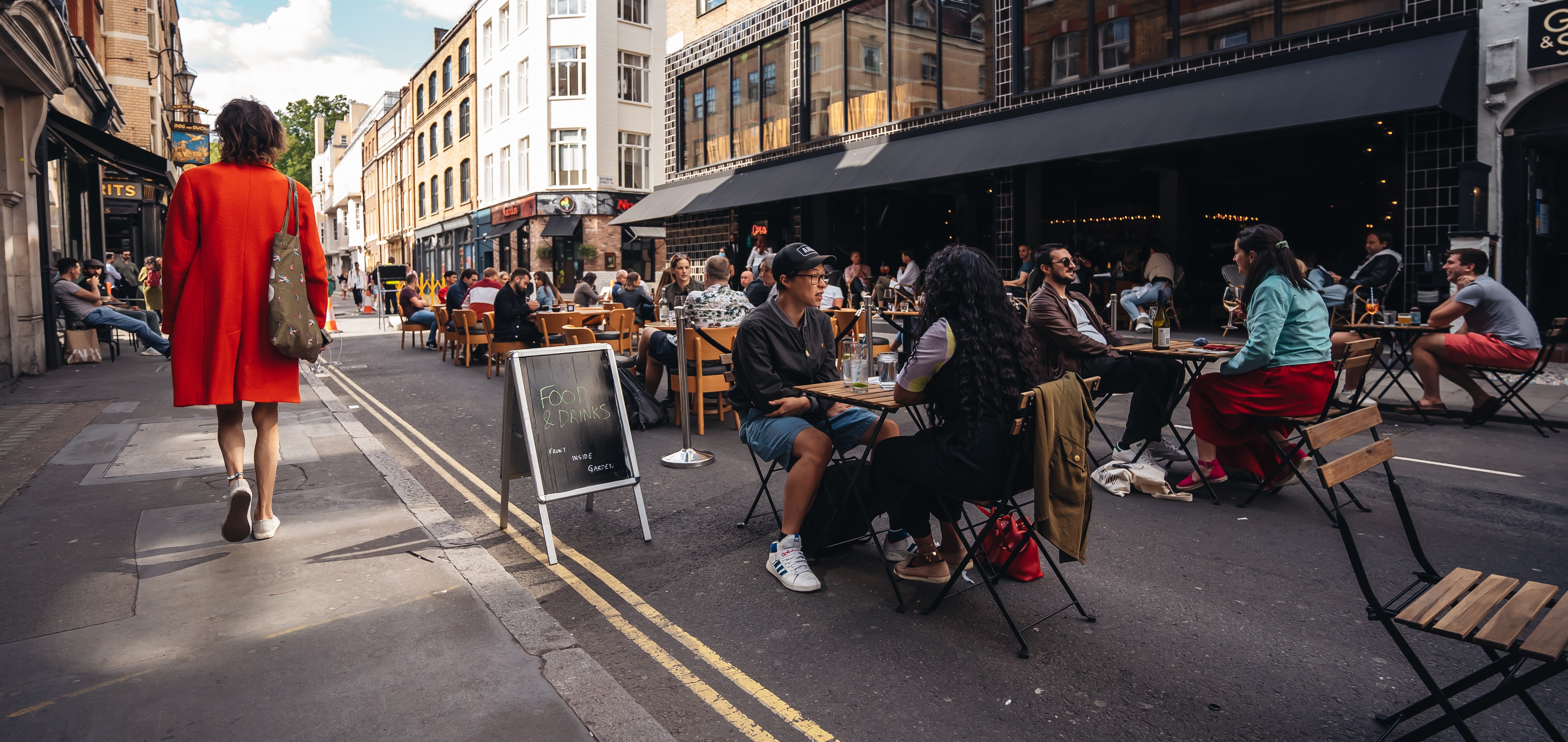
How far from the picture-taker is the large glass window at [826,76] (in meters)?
19.7

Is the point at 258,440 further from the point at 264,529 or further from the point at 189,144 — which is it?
the point at 189,144

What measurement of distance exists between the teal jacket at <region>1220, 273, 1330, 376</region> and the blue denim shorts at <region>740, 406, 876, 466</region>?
2.47 meters

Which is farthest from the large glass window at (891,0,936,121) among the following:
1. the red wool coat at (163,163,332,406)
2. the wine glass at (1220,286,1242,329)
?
the red wool coat at (163,163,332,406)

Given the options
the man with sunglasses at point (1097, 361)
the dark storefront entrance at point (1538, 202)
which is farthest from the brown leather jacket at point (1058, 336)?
the dark storefront entrance at point (1538, 202)

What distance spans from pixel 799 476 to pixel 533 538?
171 cm

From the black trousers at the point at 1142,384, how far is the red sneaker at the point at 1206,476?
1.14 ft

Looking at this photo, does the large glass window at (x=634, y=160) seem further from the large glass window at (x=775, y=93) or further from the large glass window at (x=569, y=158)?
the large glass window at (x=775, y=93)

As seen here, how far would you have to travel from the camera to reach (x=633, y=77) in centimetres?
3616

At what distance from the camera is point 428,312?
58.1ft

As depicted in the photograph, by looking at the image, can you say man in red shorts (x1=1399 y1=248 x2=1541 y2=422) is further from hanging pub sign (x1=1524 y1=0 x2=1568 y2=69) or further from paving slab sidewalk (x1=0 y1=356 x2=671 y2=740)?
paving slab sidewalk (x1=0 y1=356 x2=671 y2=740)

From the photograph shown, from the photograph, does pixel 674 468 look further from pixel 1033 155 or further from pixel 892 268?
pixel 892 268

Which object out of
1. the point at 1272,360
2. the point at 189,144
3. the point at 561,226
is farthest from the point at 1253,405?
the point at 561,226

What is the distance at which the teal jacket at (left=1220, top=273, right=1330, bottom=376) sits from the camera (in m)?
5.33

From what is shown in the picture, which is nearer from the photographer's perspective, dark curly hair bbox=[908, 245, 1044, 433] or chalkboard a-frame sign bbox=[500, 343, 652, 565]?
dark curly hair bbox=[908, 245, 1044, 433]
